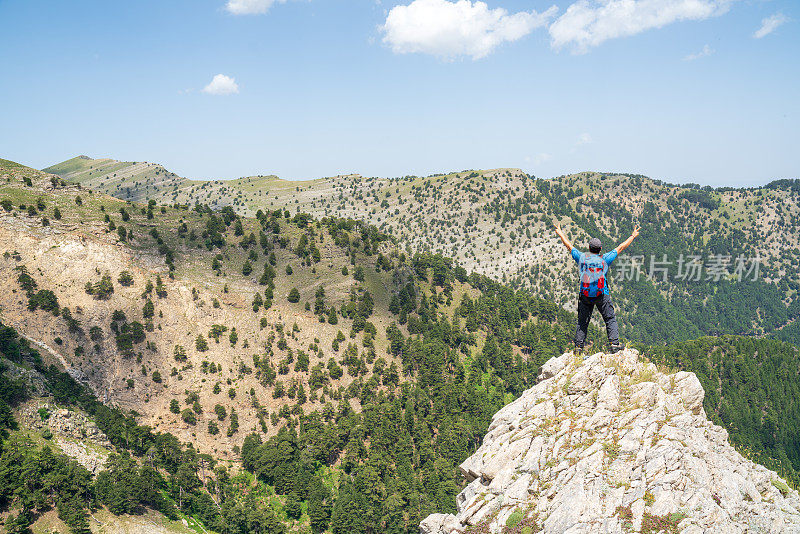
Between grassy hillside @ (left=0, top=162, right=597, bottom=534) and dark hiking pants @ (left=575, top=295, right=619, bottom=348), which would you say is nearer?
dark hiking pants @ (left=575, top=295, right=619, bottom=348)

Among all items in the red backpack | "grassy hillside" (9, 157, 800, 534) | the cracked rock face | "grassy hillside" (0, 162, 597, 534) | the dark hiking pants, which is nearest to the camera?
the cracked rock face

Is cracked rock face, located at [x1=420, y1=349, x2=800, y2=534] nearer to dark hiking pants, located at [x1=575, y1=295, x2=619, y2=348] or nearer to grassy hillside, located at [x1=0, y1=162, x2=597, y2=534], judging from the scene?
dark hiking pants, located at [x1=575, y1=295, x2=619, y2=348]

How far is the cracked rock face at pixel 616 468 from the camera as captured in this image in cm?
2006

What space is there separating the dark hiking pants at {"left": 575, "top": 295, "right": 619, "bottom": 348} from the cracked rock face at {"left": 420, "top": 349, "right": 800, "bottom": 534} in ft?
13.8

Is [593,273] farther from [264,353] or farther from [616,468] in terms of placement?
[264,353]

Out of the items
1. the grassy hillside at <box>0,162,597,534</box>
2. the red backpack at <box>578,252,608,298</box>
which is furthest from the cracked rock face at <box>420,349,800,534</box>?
the grassy hillside at <box>0,162,597,534</box>

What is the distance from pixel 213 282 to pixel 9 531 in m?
73.9

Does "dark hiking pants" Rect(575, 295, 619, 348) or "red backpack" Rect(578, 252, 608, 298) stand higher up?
"red backpack" Rect(578, 252, 608, 298)

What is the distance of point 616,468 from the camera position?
2220 centimetres

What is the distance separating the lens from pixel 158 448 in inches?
3351

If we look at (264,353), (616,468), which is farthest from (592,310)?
(264,353)

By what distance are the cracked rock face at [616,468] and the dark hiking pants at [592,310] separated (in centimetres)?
421

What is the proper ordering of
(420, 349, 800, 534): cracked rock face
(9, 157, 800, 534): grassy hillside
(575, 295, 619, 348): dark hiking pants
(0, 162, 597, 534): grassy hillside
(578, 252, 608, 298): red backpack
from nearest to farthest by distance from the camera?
(420, 349, 800, 534): cracked rock face
(578, 252, 608, 298): red backpack
(575, 295, 619, 348): dark hiking pants
(9, 157, 800, 534): grassy hillside
(0, 162, 597, 534): grassy hillside

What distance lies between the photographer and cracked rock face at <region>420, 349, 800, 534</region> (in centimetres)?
2006
